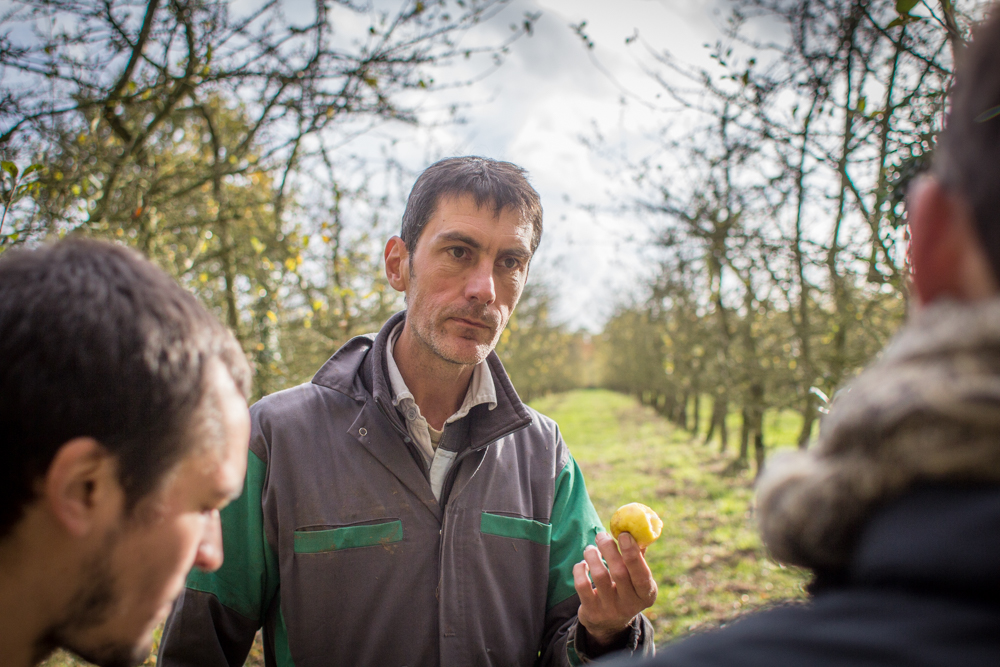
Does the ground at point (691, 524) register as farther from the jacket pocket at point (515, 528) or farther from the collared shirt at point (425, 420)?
→ the collared shirt at point (425, 420)

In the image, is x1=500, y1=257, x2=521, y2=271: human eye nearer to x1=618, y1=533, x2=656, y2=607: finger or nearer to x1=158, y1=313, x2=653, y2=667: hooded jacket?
x1=158, y1=313, x2=653, y2=667: hooded jacket

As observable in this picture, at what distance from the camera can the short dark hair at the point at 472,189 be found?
2355 mm

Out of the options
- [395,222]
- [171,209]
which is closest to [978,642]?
[171,209]

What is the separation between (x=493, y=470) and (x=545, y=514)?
27 cm

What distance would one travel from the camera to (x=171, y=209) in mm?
5641

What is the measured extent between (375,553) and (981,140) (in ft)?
6.09

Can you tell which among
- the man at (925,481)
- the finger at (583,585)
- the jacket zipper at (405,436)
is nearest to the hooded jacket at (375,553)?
the jacket zipper at (405,436)

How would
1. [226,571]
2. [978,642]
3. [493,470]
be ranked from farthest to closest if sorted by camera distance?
1. [493,470]
2. [226,571]
3. [978,642]

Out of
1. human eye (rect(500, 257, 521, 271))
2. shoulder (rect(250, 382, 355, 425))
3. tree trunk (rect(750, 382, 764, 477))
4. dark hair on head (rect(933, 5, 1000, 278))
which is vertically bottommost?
tree trunk (rect(750, 382, 764, 477))

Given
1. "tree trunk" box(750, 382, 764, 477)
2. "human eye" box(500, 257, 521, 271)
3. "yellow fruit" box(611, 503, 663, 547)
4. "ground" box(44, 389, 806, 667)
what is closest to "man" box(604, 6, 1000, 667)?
"ground" box(44, 389, 806, 667)

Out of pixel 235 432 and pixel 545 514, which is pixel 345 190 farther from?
pixel 235 432

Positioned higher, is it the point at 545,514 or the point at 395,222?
the point at 395,222

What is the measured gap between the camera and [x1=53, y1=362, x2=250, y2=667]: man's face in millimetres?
962

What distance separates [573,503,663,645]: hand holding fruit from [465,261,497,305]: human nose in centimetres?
101
